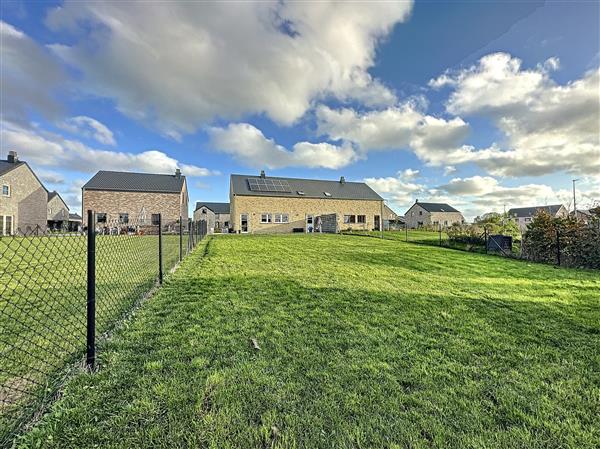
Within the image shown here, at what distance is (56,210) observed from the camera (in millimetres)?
43938

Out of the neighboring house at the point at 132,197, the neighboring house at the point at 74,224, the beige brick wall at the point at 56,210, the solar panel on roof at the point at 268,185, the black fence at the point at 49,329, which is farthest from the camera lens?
the beige brick wall at the point at 56,210

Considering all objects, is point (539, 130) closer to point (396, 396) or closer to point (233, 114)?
point (233, 114)

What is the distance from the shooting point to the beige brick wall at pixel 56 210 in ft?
138

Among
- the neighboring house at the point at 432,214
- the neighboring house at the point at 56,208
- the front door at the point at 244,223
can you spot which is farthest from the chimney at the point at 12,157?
the neighboring house at the point at 432,214

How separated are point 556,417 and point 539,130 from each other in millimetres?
25024

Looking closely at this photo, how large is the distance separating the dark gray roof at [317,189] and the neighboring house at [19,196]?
58.8ft

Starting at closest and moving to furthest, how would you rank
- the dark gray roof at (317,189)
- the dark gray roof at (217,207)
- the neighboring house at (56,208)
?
the dark gray roof at (317,189)
the neighboring house at (56,208)
the dark gray roof at (217,207)

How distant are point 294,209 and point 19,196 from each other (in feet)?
88.1

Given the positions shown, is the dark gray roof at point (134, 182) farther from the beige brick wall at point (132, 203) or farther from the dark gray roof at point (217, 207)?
the dark gray roof at point (217, 207)

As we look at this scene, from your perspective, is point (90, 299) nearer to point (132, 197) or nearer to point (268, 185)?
point (268, 185)

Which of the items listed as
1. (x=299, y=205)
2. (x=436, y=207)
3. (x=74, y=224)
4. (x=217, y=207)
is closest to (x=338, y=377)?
(x=74, y=224)

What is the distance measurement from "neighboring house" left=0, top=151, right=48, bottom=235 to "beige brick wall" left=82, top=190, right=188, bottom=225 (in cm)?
470

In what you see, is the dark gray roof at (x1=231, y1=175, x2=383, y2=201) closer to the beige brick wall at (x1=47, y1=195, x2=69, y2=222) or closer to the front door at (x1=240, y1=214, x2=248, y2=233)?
the front door at (x1=240, y1=214, x2=248, y2=233)

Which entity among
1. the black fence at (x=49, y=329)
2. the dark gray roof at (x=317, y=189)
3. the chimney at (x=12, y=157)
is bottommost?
the black fence at (x=49, y=329)
